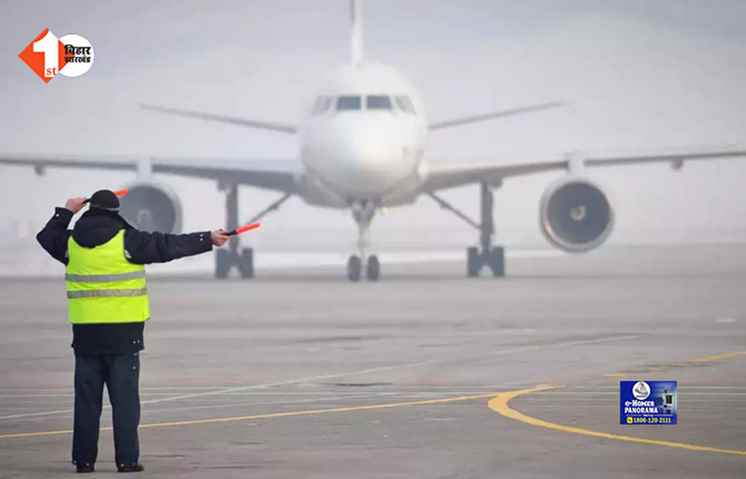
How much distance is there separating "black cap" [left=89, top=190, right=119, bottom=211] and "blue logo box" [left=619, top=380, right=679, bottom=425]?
10.7 ft

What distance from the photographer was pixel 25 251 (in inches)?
2511

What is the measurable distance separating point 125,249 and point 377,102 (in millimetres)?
24452

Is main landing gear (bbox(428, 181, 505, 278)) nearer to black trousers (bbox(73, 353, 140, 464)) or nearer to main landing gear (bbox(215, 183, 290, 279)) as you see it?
main landing gear (bbox(215, 183, 290, 279))

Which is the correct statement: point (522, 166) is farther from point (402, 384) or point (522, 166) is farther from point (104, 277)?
point (104, 277)

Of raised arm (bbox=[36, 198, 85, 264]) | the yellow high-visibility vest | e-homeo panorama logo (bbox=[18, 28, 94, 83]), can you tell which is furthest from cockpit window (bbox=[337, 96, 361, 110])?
e-homeo panorama logo (bbox=[18, 28, 94, 83])

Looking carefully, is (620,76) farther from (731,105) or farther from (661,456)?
(661,456)

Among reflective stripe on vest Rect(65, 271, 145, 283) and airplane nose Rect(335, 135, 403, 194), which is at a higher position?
airplane nose Rect(335, 135, 403, 194)

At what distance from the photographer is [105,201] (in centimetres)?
1084

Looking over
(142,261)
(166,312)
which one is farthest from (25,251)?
(142,261)

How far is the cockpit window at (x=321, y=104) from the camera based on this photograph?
3531cm

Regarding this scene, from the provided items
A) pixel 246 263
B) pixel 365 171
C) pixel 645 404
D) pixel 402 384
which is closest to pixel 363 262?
pixel 365 171

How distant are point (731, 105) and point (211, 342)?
3202 inches

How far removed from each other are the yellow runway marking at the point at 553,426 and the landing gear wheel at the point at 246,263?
80.5 feet

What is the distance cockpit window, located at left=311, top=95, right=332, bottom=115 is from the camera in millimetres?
35312
